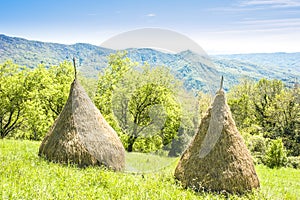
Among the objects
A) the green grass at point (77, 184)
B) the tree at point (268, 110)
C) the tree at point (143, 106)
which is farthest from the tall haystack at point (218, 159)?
the tree at point (268, 110)

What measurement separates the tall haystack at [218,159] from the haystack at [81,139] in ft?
8.89

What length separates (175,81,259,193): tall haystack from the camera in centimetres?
790

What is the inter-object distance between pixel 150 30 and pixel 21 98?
2817cm

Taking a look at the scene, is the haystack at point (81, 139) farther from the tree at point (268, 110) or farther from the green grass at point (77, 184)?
the tree at point (268, 110)

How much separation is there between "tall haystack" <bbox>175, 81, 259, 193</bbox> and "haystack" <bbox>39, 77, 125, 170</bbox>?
8.89ft

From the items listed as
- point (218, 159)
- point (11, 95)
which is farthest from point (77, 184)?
point (11, 95)

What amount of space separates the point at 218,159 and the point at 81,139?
4.27m

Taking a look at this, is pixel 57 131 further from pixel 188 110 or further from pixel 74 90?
pixel 188 110

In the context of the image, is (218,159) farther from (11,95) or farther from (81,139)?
(11,95)

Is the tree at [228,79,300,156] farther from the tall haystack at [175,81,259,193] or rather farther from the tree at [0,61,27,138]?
the tall haystack at [175,81,259,193]

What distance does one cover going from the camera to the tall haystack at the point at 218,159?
7902 mm

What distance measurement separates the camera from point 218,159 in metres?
7.96

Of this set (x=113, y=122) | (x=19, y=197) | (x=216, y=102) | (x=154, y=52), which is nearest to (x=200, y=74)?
(x=154, y=52)

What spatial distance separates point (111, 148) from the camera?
33.3 ft
